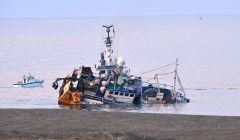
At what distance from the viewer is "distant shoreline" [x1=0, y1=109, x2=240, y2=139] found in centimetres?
3000

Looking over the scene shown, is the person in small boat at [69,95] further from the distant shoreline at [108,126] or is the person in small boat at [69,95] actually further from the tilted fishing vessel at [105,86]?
the distant shoreline at [108,126]

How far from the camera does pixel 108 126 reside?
35.1m

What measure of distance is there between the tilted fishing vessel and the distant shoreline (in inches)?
608

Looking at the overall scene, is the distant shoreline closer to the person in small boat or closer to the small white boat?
the person in small boat

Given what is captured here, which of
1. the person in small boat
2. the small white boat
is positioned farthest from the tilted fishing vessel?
the small white boat

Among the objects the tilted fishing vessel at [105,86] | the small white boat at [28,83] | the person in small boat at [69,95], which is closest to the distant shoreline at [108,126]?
the person in small boat at [69,95]

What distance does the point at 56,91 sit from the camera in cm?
7119

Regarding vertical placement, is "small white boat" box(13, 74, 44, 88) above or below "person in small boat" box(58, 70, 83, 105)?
above

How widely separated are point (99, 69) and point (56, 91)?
1308cm

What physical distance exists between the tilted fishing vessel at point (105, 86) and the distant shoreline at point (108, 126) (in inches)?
608

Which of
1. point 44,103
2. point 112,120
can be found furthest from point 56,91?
point 112,120

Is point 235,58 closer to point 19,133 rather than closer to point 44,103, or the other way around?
point 44,103

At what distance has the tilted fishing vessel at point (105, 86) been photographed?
5703 cm

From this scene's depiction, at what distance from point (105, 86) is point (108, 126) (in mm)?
21987
